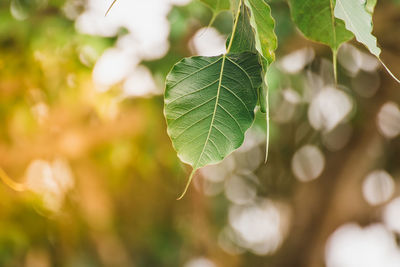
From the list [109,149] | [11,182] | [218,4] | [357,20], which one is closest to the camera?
[357,20]

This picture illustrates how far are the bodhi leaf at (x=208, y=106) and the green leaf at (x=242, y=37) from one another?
0.02 m

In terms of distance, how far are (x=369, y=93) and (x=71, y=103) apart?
1.66 m

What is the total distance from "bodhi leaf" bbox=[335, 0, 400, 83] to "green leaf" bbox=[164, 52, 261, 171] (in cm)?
9

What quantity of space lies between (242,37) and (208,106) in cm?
8

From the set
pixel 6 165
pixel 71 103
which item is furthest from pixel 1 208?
pixel 71 103

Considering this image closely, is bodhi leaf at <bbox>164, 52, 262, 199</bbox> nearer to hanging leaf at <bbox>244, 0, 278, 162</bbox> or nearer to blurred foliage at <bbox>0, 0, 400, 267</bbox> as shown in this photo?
hanging leaf at <bbox>244, 0, 278, 162</bbox>

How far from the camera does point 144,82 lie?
194 centimetres

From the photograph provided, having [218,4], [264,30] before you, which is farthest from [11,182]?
[264,30]

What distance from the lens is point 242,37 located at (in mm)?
492

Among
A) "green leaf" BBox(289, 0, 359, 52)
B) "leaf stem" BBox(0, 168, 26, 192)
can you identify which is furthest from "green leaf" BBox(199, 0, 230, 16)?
"leaf stem" BBox(0, 168, 26, 192)

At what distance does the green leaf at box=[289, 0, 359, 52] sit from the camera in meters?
0.55

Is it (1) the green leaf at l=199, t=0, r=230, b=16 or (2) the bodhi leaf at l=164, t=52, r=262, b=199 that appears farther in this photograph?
(1) the green leaf at l=199, t=0, r=230, b=16

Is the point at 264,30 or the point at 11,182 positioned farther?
the point at 11,182

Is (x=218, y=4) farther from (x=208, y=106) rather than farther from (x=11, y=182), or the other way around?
(x=11, y=182)
